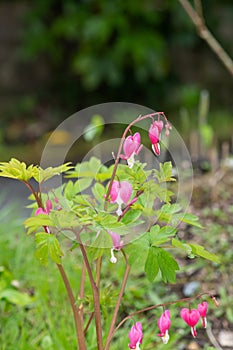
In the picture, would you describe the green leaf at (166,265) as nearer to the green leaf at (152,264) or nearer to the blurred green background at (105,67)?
the green leaf at (152,264)

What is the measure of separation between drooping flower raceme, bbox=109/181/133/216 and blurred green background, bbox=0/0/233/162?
3.59 metres

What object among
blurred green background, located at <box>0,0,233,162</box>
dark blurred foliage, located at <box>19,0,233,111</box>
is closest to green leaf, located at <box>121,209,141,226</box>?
blurred green background, located at <box>0,0,233,162</box>

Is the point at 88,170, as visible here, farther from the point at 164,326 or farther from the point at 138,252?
the point at 164,326

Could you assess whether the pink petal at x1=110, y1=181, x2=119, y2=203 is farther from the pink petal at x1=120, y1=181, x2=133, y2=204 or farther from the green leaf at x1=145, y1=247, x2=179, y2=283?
the green leaf at x1=145, y1=247, x2=179, y2=283

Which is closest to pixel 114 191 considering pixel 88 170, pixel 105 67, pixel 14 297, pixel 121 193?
pixel 121 193

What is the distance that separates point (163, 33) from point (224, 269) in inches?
143

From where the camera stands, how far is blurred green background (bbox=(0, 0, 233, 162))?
5.26 m

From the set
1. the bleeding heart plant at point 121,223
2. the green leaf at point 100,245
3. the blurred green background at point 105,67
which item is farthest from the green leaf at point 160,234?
the blurred green background at point 105,67

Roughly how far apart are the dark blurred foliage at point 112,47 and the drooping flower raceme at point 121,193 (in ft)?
12.9

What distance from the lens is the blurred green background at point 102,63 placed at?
5262 mm

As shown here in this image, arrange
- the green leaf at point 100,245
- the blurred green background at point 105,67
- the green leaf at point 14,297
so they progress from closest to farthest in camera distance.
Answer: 1. the green leaf at point 100,245
2. the green leaf at point 14,297
3. the blurred green background at point 105,67

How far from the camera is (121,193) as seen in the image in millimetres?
1354

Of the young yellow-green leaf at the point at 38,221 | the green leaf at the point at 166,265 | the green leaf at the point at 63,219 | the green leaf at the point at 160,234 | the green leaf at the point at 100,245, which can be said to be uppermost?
the young yellow-green leaf at the point at 38,221

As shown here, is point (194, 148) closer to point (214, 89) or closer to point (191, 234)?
point (191, 234)
